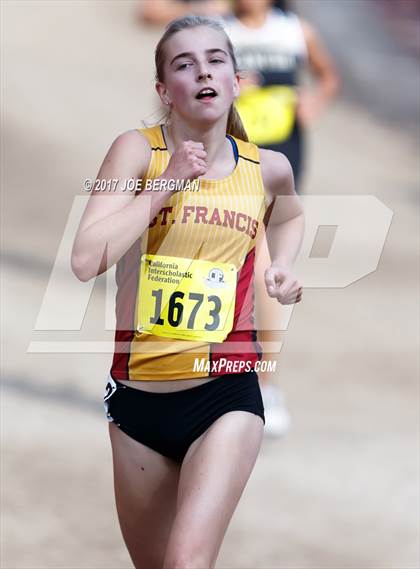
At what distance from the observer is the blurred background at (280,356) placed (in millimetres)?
4707

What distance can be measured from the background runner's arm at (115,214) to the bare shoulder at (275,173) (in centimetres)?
36

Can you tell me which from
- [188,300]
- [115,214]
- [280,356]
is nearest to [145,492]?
[188,300]

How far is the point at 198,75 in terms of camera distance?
2.85 metres

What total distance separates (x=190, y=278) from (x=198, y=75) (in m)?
0.52

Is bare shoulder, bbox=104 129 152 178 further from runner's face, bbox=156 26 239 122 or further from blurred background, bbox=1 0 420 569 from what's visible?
blurred background, bbox=1 0 420 569

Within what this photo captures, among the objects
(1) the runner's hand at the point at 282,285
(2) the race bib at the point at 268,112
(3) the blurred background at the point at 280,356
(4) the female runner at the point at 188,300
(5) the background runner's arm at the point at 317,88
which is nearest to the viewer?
(4) the female runner at the point at 188,300

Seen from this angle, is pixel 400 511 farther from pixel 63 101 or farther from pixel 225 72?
pixel 63 101

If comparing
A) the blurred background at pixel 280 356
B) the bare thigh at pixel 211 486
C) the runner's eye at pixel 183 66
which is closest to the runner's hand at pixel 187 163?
the runner's eye at pixel 183 66

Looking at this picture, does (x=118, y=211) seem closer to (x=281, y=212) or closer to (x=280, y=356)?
(x=281, y=212)

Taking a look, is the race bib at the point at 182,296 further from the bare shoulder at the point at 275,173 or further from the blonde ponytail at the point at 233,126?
the blonde ponytail at the point at 233,126

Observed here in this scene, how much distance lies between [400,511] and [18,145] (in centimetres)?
739

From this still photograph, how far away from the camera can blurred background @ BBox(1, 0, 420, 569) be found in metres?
4.71

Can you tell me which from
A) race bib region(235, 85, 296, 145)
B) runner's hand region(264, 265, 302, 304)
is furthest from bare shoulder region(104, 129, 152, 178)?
race bib region(235, 85, 296, 145)

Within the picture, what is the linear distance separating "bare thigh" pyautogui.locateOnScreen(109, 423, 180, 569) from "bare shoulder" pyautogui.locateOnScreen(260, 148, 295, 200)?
770 millimetres
